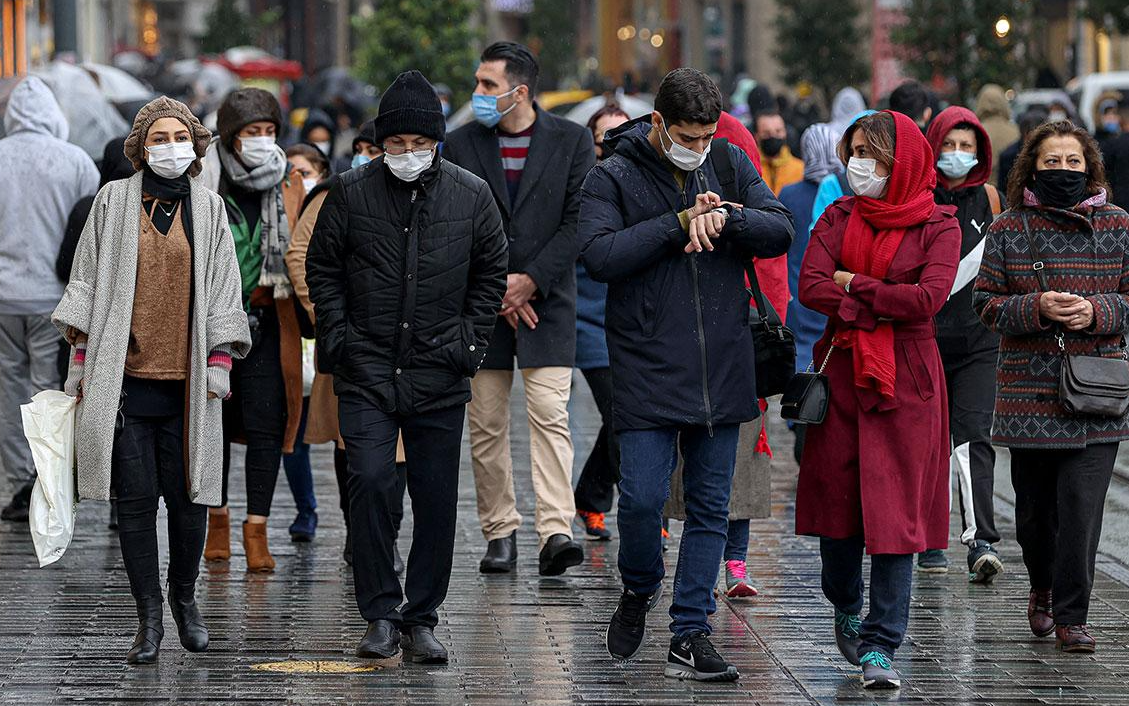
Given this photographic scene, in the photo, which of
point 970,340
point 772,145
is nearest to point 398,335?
point 970,340

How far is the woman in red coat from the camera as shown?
22.2ft

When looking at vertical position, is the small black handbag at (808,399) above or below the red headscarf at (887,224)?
below

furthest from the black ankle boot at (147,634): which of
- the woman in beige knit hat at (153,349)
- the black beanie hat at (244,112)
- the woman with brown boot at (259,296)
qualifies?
the black beanie hat at (244,112)

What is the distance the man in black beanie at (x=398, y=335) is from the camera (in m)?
7.04

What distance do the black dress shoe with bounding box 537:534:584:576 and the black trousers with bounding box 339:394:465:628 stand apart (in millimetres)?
1353

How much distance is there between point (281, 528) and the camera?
9.98m

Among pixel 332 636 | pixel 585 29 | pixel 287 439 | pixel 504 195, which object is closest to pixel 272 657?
pixel 332 636

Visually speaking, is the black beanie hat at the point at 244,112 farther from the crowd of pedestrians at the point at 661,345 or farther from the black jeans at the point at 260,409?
the crowd of pedestrians at the point at 661,345

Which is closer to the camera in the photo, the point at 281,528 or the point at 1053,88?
the point at 281,528

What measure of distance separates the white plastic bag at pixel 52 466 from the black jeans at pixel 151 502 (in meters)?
0.17

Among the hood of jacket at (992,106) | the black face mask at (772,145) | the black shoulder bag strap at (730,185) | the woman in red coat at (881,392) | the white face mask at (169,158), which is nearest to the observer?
the woman in red coat at (881,392)

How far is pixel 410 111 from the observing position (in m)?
7.04

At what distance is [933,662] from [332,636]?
219 centimetres

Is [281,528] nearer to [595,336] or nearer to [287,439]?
[287,439]
